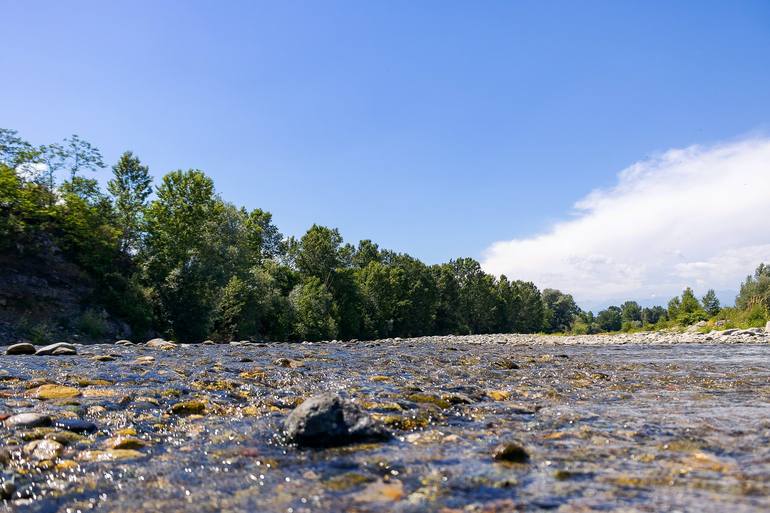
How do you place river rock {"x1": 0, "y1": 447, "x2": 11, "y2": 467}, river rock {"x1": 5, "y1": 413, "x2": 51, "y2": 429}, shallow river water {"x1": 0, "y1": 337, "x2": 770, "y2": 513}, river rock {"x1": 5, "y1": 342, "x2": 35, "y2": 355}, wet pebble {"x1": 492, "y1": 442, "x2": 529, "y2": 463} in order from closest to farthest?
shallow river water {"x1": 0, "y1": 337, "x2": 770, "y2": 513}
river rock {"x1": 0, "y1": 447, "x2": 11, "y2": 467}
wet pebble {"x1": 492, "y1": 442, "x2": 529, "y2": 463}
river rock {"x1": 5, "y1": 413, "x2": 51, "y2": 429}
river rock {"x1": 5, "y1": 342, "x2": 35, "y2": 355}

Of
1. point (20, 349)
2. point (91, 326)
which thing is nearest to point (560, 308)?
point (91, 326)

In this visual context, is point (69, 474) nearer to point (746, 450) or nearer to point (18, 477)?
point (18, 477)

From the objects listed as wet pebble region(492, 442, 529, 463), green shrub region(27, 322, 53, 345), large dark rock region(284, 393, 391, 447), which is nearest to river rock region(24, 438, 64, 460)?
large dark rock region(284, 393, 391, 447)

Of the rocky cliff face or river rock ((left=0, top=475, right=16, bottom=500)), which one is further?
the rocky cliff face

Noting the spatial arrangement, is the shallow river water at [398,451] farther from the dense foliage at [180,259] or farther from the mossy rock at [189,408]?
the dense foliage at [180,259]

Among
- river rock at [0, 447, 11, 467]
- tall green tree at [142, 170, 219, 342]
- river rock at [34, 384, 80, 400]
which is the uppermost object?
tall green tree at [142, 170, 219, 342]

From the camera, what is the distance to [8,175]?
31.9m

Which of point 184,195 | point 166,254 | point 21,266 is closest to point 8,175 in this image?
point 21,266

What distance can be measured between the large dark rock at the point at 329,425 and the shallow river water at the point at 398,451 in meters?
0.18

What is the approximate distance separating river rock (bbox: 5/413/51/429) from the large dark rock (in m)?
2.87

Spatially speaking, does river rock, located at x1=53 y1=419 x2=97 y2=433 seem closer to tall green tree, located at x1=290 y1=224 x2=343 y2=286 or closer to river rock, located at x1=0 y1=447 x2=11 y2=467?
river rock, located at x1=0 y1=447 x2=11 y2=467

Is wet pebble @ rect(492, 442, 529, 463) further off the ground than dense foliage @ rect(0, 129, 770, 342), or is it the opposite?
dense foliage @ rect(0, 129, 770, 342)

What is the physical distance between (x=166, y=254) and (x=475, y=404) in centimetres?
4141

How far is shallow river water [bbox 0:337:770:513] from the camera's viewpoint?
3.56m
